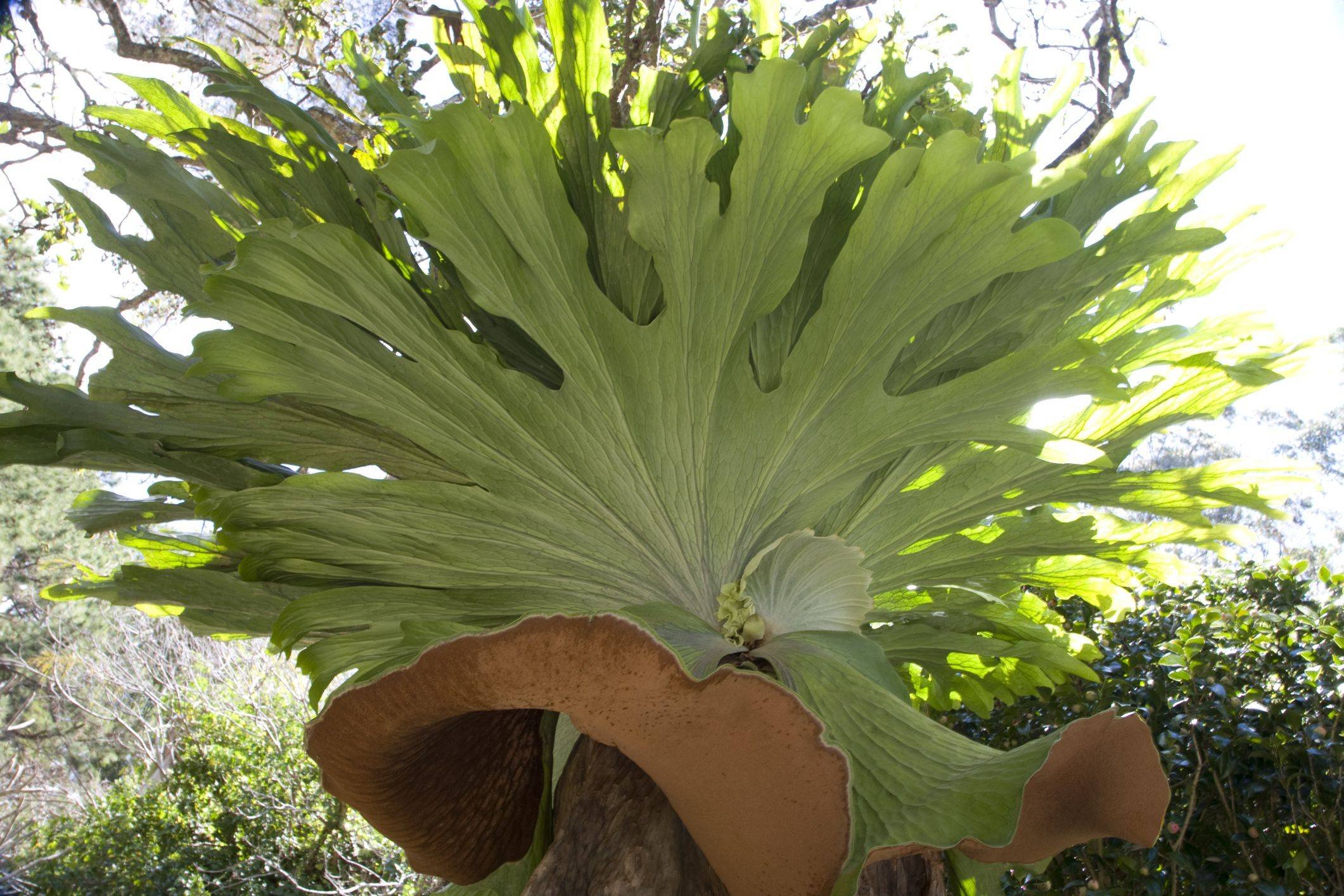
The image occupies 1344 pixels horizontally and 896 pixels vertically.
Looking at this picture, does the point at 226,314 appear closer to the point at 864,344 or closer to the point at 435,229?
the point at 435,229

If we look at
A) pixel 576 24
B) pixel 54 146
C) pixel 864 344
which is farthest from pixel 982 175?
pixel 54 146

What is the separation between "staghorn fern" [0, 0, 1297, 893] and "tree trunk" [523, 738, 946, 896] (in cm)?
11

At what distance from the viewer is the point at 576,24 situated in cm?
135

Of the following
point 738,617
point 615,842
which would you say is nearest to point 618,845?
point 615,842

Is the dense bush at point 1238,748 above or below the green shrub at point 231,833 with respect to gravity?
above

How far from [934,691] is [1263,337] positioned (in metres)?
0.85

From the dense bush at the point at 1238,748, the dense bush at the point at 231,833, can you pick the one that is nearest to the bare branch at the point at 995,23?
the dense bush at the point at 1238,748

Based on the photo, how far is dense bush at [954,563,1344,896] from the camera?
6.43 ft

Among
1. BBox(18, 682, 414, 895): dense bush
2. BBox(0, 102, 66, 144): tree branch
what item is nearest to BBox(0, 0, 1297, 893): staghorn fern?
BBox(0, 102, 66, 144): tree branch

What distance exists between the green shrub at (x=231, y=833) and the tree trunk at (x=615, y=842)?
5.95 meters

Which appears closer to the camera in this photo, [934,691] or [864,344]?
[864,344]

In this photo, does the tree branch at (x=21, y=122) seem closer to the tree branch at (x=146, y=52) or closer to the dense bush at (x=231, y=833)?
the tree branch at (x=146, y=52)

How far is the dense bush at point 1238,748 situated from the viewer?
1961mm

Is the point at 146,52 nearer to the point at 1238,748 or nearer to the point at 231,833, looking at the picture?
the point at 1238,748
